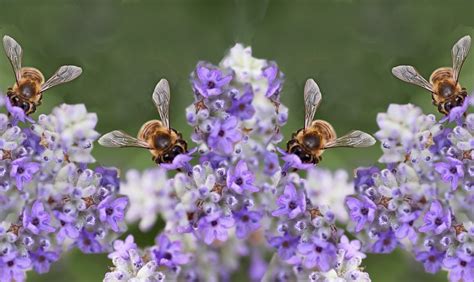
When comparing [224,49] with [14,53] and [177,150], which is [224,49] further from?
[14,53]

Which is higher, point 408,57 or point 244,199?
point 408,57

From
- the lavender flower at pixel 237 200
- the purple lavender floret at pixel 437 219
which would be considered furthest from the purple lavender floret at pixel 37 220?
the purple lavender floret at pixel 437 219

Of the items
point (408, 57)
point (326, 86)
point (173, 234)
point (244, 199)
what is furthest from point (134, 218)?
point (408, 57)

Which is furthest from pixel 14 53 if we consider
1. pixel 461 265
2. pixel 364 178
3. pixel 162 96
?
pixel 461 265

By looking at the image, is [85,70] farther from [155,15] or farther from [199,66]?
[199,66]

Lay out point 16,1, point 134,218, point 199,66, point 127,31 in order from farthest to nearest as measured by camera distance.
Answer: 1. point 127,31
2. point 16,1
3. point 134,218
4. point 199,66

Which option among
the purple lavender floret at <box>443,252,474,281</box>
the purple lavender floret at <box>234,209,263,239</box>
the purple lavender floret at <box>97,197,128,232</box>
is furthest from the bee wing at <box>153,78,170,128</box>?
the purple lavender floret at <box>443,252,474,281</box>

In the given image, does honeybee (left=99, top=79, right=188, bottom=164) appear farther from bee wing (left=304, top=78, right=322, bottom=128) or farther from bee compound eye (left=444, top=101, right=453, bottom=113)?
bee compound eye (left=444, top=101, right=453, bottom=113)
